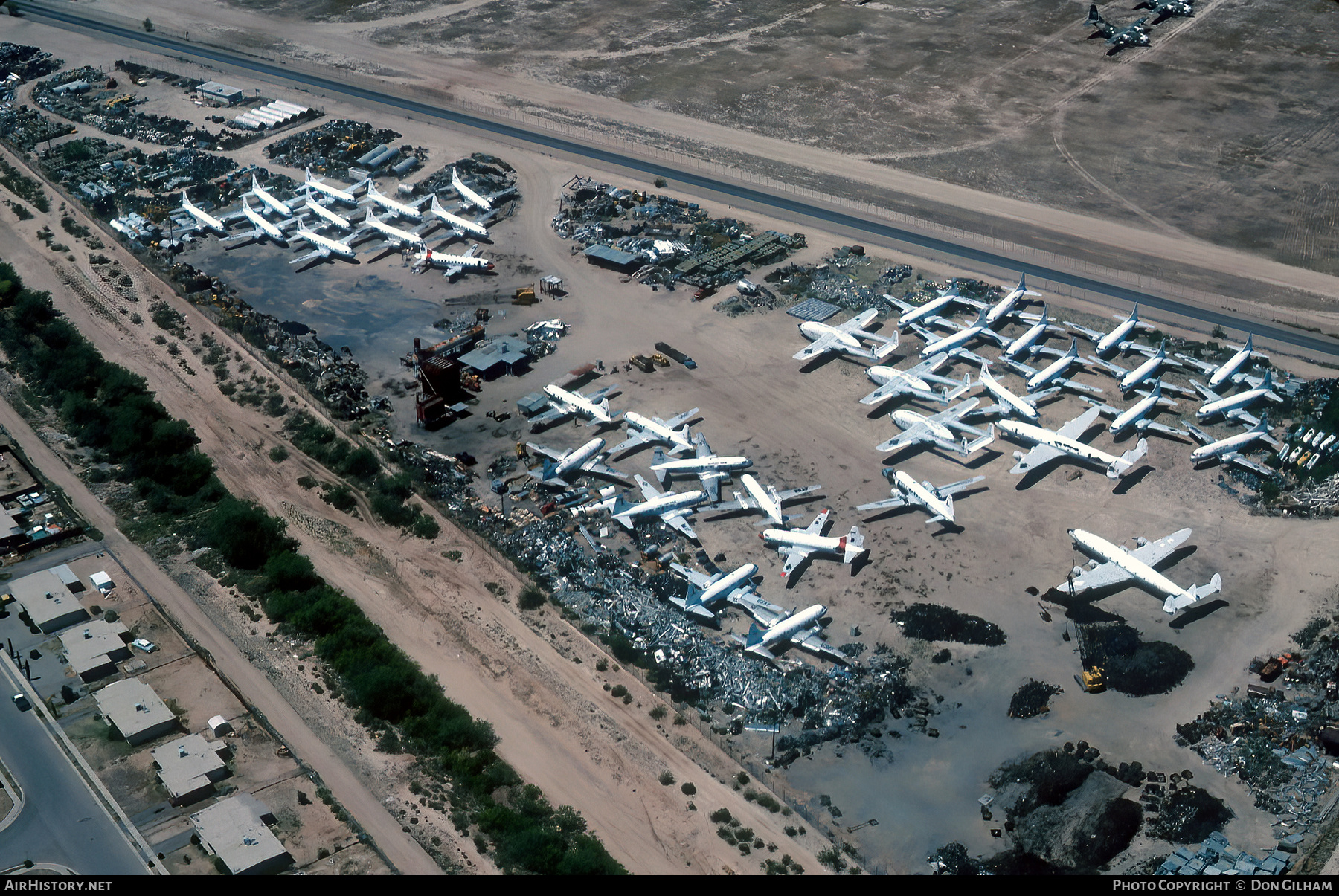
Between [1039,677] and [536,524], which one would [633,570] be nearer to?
[536,524]

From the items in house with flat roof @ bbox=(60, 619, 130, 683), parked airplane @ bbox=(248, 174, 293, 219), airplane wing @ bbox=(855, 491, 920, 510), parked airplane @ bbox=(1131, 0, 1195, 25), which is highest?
parked airplane @ bbox=(1131, 0, 1195, 25)

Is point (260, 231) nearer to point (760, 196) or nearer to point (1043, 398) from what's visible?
point (760, 196)

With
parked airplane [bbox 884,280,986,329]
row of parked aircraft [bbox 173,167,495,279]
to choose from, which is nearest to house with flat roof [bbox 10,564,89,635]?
row of parked aircraft [bbox 173,167,495,279]

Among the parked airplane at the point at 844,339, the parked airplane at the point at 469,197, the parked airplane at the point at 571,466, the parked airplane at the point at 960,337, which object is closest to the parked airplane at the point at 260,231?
the parked airplane at the point at 469,197

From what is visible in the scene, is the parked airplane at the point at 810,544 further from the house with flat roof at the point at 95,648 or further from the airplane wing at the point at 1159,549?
the house with flat roof at the point at 95,648

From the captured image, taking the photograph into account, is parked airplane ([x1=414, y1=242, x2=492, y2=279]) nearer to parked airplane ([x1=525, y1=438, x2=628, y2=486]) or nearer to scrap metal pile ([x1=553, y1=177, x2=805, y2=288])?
scrap metal pile ([x1=553, y1=177, x2=805, y2=288])
